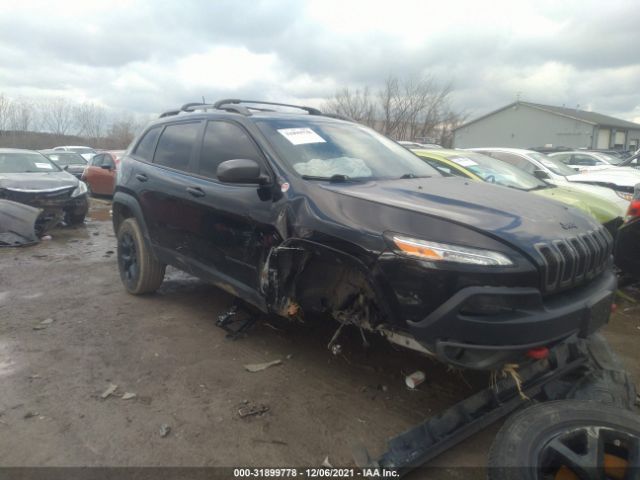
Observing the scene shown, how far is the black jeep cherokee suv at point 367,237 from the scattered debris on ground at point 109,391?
1007 mm

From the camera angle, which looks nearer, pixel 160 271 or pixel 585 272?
pixel 585 272

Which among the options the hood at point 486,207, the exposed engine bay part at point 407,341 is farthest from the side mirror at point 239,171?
the exposed engine bay part at point 407,341

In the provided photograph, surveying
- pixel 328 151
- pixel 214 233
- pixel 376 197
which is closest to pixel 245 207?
pixel 214 233

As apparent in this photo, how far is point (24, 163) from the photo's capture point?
31.2 feet

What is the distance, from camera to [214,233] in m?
3.65

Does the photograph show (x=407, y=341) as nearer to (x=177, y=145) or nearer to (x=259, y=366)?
(x=259, y=366)

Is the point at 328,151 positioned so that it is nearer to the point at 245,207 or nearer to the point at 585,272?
the point at 245,207

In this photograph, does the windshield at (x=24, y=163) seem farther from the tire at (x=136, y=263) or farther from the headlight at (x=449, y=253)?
the headlight at (x=449, y=253)

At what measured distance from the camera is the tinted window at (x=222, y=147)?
351 cm

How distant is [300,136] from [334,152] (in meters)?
0.28

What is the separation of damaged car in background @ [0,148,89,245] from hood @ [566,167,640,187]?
8.50 m

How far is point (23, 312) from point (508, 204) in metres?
4.36

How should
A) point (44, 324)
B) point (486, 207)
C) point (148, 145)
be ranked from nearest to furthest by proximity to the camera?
point (486, 207) → point (44, 324) → point (148, 145)

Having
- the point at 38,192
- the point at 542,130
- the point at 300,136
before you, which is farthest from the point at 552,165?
the point at 542,130
